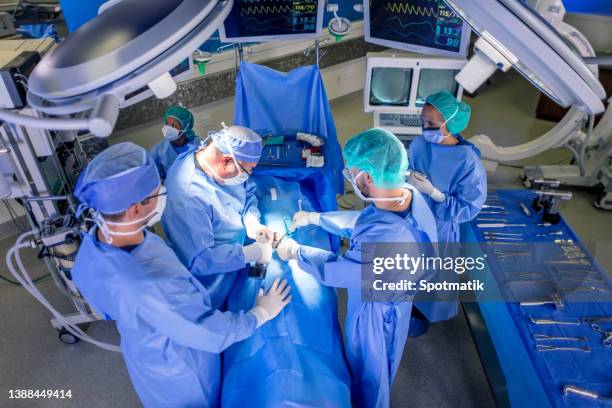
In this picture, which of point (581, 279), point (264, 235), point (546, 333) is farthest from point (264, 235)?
point (581, 279)

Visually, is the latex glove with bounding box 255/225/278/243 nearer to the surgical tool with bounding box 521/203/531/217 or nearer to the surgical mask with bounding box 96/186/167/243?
the surgical mask with bounding box 96/186/167/243

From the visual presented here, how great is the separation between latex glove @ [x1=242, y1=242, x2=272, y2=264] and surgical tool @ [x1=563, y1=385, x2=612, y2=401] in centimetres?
123

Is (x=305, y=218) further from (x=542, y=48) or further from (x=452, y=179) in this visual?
(x=542, y=48)

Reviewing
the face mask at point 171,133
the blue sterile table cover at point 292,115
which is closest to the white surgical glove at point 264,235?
the blue sterile table cover at point 292,115

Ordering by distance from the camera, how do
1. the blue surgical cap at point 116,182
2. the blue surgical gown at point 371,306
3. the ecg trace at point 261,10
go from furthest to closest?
the ecg trace at point 261,10, the blue surgical gown at point 371,306, the blue surgical cap at point 116,182

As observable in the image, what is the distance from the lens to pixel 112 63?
0.94m

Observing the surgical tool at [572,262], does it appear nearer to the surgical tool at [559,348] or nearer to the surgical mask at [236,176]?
the surgical tool at [559,348]

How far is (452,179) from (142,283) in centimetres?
147

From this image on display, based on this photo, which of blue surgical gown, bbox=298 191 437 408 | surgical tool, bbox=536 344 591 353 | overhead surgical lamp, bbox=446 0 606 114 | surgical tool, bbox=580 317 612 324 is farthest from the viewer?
surgical tool, bbox=580 317 612 324

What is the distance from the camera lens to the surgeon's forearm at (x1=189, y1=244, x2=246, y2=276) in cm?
175

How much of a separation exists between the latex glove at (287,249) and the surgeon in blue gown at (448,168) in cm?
65

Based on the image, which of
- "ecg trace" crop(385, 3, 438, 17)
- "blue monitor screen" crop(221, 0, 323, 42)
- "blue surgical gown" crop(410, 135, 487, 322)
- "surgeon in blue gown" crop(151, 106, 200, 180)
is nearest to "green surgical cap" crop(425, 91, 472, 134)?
"blue surgical gown" crop(410, 135, 487, 322)

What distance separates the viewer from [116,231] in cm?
129

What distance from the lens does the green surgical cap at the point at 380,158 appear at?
1.49 metres
